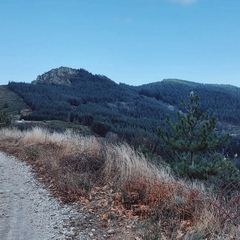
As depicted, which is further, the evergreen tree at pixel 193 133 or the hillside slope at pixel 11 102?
the hillside slope at pixel 11 102

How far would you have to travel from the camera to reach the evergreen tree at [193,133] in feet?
38.4

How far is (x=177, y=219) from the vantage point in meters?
4.68

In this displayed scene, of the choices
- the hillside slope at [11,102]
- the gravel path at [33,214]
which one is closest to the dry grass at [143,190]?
the gravel path at [33,214]

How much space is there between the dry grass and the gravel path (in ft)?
1.25

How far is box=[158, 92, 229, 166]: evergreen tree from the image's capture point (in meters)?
11.7

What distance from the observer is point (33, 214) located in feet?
17.5

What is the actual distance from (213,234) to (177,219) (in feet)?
2.52

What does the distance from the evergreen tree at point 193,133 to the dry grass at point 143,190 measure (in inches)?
148

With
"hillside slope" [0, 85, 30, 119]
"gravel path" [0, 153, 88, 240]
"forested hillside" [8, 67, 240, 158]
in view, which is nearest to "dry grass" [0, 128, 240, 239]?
"gravel path" [0, 153, 88, 240]

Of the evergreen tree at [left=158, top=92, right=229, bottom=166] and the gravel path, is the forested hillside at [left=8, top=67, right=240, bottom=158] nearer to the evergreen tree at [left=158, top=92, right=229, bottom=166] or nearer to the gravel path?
the evergreen tree at [left=158, top=92, right=229, bottom=166]

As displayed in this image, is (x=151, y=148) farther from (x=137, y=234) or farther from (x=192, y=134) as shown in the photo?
(x=137, y=234)

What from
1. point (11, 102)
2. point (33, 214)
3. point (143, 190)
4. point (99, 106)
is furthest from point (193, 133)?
point (99, 106)

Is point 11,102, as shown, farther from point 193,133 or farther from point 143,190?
point 143,190

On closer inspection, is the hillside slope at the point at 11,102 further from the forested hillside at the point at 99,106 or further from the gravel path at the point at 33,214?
the gravel path at the point at 33,214
